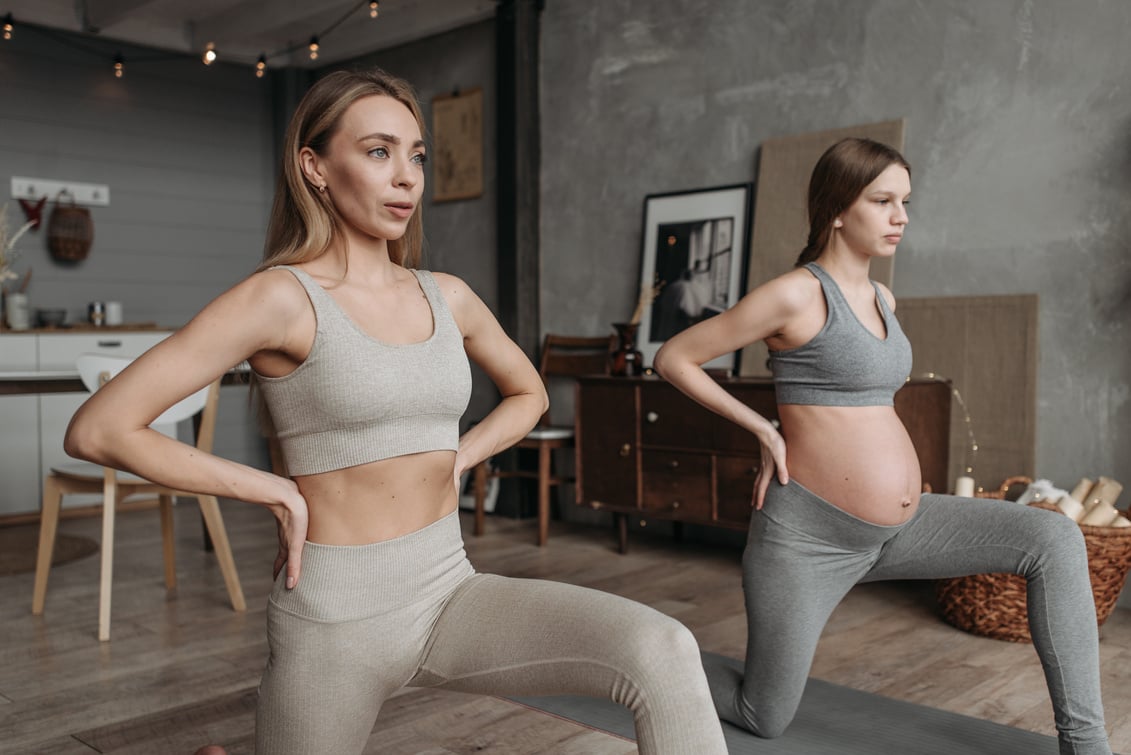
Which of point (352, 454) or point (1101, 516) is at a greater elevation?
point (352, 454)

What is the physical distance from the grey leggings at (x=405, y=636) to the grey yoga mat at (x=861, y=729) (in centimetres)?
124

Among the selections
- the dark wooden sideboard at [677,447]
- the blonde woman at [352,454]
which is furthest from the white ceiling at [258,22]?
the blonde woman at [352,454]

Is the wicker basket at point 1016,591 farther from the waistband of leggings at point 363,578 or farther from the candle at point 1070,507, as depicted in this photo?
the waistband of leggings at point 363,578

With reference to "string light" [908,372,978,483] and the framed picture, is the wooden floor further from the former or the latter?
the framed picture

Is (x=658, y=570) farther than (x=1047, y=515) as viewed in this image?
Yes

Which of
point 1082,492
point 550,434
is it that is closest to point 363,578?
point 1082,492

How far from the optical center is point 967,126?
13.2 ft

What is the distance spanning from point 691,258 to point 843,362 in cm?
275

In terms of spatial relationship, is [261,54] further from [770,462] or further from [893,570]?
[893,570]

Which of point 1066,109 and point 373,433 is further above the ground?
point 1066,109

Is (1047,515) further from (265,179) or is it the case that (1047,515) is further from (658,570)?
(265,179)

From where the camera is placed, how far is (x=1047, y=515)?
7.36ft

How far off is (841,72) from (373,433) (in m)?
3.55

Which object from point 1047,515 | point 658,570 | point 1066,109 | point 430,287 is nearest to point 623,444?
point 658,570
